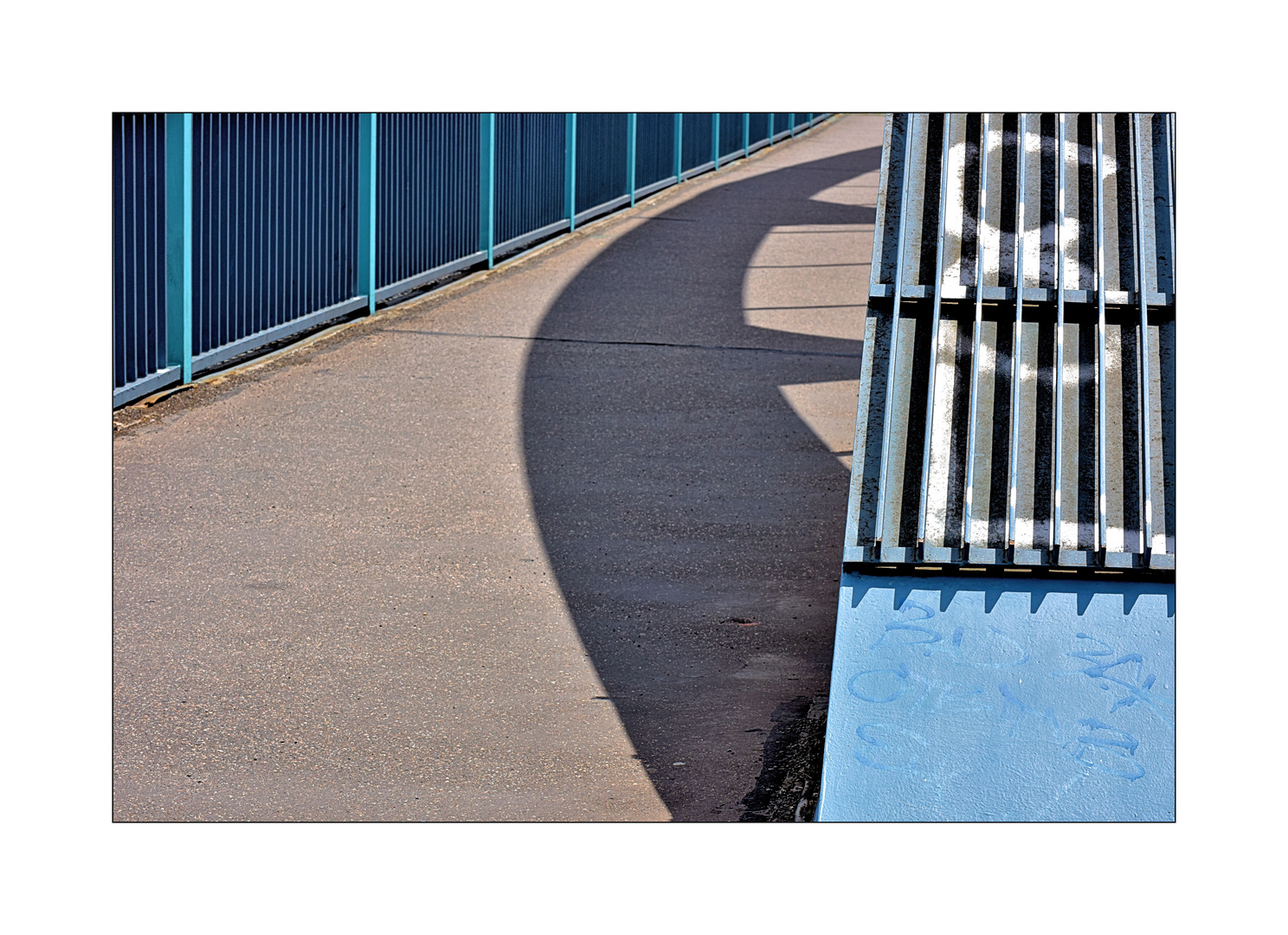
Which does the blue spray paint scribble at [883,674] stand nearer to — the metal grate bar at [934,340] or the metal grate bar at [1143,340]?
the metal grate bar at [934,340]

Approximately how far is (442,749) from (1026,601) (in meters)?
1.95

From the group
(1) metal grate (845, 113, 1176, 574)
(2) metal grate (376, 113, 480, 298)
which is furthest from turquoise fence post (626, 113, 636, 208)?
(1) metal grate (845, 113, 1176, 574)

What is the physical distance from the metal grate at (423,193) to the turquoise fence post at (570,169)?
1.65 m

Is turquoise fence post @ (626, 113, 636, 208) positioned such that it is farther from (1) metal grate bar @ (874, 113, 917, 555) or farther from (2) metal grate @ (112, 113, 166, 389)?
(1) metal grate bar @ (874, 113, 917, 555)

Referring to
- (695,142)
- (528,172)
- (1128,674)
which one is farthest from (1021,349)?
(695,142)

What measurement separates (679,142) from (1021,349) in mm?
12356

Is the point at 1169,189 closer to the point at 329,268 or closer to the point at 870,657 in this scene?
the point at 870,657

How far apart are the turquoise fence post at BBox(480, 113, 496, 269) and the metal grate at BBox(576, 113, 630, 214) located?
1.66 meters

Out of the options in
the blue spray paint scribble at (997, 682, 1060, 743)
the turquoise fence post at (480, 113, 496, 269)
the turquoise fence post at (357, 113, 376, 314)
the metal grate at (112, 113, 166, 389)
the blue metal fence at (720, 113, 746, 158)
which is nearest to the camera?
the blue spray paint scribble at (997, 682, 1060, 743)

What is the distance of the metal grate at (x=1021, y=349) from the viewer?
4.36m

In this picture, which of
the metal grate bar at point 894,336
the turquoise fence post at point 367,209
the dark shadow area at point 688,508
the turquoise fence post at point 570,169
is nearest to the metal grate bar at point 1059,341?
the metal grate bar at point 894,336

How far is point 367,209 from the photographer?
408 inches

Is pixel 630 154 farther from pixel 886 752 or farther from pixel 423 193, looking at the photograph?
pixel 886 752

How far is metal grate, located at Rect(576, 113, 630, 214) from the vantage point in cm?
1371
